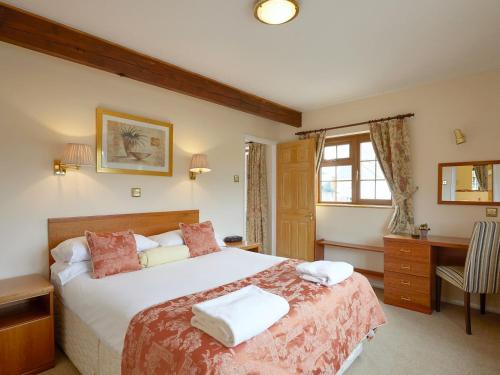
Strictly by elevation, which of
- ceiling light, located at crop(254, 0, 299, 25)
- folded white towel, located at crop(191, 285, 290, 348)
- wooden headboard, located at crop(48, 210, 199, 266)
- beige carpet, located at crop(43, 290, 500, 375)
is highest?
ceiling light, located at crop(254, 0, 299, 25)

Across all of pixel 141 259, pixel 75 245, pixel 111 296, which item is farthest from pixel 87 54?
pixel 111 296

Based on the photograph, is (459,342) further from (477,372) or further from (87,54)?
(87,54)

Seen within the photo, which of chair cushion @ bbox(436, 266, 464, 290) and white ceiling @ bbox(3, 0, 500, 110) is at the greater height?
white ceiling @ bbox(3, 0, 500, 110)

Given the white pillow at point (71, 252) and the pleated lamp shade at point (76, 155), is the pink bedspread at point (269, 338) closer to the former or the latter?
the white pillow at point (71, 252)

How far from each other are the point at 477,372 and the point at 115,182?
3.44 meters

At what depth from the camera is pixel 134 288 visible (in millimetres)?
1912

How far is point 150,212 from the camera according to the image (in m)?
3.16

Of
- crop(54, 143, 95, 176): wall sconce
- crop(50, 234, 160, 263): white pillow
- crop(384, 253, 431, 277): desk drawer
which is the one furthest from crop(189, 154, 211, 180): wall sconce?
crop(384, 253, 431, 277): desk drawer

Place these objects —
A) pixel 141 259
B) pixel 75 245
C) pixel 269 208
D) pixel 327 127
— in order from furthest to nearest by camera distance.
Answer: pixel 269 208
pixel 327 127
pixel 141 259
pixel 75 245

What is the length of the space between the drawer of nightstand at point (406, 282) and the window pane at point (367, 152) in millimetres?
1621

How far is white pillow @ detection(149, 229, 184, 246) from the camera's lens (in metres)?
2.88

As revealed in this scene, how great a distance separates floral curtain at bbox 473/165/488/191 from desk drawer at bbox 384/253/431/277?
1.06 metres

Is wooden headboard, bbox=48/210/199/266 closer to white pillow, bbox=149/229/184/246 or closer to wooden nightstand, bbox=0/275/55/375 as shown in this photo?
white pillow, bbox=149/229/184/246

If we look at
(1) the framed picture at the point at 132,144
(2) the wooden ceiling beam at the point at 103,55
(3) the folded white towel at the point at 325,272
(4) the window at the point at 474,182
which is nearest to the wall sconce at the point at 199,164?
(1) the framed picture at the point at 132,144
